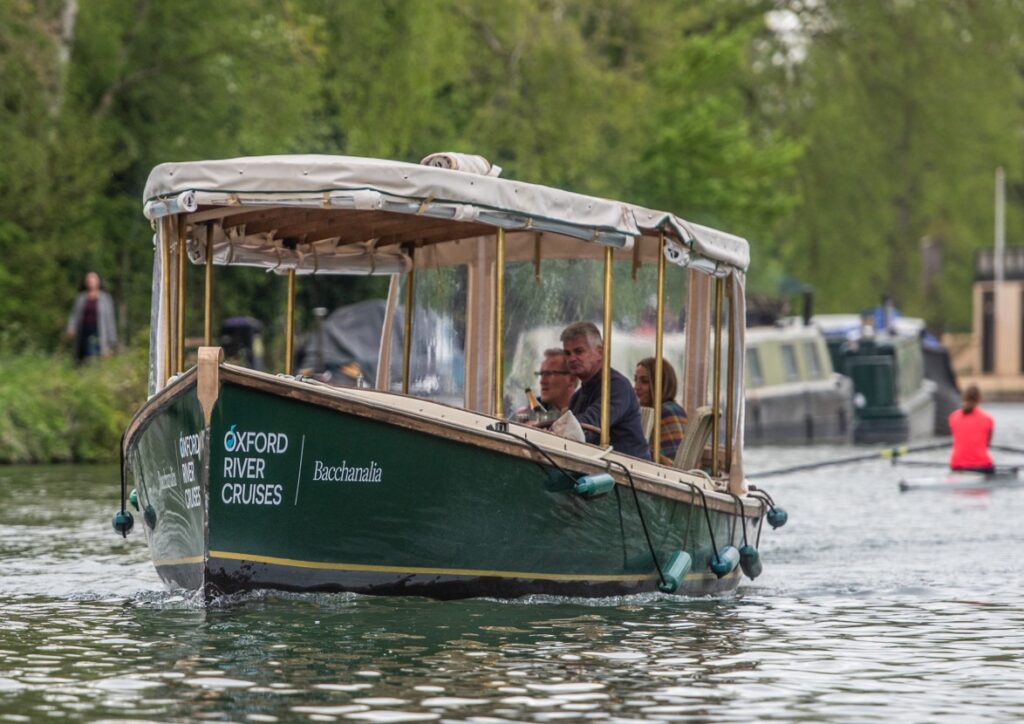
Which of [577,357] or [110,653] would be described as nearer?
[110,653]

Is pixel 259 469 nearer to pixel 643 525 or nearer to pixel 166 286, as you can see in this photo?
pixel 166 286

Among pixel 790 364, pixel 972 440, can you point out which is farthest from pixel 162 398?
pixel 790 364

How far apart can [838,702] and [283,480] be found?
3.68 metres

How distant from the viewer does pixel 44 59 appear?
30.2m

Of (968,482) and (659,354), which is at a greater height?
(659,354)

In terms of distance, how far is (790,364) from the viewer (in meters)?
42.2

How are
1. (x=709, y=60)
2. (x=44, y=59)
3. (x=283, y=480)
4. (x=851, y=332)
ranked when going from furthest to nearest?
(x=851, y=332) → (x=709, y=60) → (x=44, y=59) → (x=283, y=480)

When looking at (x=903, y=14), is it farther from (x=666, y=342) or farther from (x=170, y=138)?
(x=666, y=342)

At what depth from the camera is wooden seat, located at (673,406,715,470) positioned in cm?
Result: 1488

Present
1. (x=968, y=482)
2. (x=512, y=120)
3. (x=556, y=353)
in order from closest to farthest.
Result: (x=556, y=353), (x=968, y=482), (x=512, y=120)

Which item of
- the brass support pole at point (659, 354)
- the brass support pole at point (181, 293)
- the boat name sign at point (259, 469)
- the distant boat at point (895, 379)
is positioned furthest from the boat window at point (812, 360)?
the boat name sign at point (259, 469)

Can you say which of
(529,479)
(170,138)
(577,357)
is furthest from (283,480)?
(170,138)

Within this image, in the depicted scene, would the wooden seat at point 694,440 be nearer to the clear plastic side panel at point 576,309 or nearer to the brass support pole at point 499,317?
the clear plastic side panel at point 576,309

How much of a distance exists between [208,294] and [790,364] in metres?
30.4
